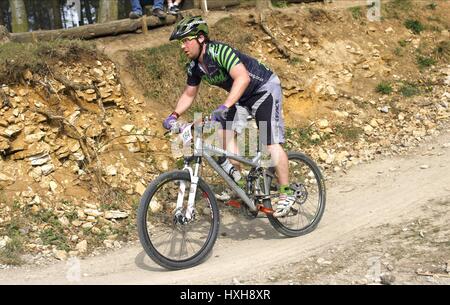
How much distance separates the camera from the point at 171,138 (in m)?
7.59

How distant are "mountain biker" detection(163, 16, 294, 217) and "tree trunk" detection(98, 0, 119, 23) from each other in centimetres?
478

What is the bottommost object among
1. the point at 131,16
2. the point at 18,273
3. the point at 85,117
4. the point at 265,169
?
the point at 18,273

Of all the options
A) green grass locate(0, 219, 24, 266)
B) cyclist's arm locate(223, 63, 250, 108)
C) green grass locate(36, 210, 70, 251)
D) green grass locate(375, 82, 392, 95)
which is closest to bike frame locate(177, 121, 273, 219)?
cyclist's arm locate(223, 63, 250, 108)

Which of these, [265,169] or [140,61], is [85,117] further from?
[265,169]

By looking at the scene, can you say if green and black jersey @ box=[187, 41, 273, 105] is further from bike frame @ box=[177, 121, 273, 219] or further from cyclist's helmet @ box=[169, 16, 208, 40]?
bike frame @ box=[177, 121, 273, 219]

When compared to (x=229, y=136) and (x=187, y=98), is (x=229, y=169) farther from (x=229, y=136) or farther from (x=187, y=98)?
(x=187, y=98)

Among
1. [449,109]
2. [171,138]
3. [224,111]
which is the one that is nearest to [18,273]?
[224,111]

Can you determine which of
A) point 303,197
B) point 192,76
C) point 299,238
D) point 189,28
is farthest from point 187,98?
point 299,238

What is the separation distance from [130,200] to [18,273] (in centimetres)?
182

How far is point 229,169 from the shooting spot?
220 inches

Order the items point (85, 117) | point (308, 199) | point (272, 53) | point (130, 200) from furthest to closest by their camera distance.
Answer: point (272, 53), point (85, 117), point (130, 200), point (308, 199)

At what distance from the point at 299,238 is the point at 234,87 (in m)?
1.82

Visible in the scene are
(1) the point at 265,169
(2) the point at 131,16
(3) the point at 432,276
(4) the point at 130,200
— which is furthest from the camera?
(2) the point at 131,16

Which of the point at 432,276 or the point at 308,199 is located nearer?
the point at 432,276
